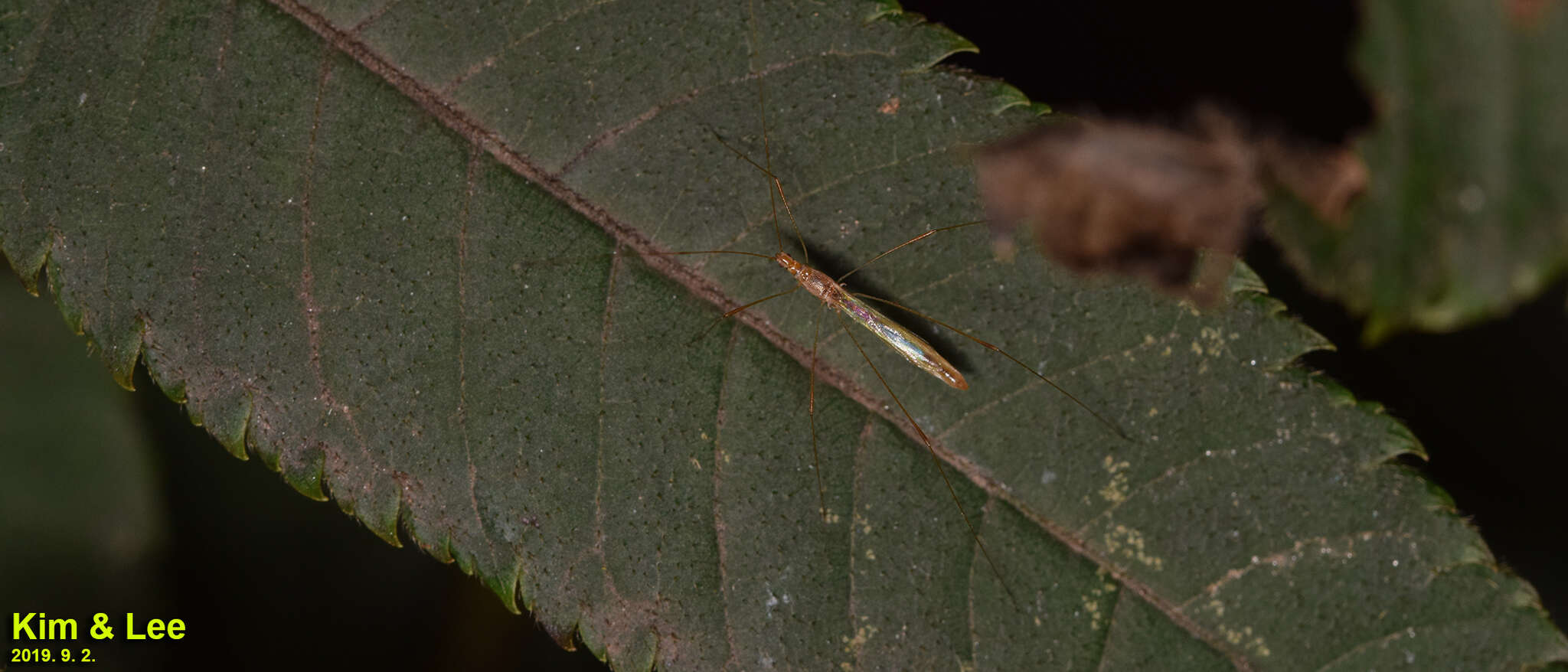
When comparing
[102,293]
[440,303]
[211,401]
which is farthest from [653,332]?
[102,293]

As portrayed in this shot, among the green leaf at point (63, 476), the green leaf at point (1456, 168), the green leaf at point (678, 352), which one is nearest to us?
the green leaf at point (1456, 168)

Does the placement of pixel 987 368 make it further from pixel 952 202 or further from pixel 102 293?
pixel 102 293

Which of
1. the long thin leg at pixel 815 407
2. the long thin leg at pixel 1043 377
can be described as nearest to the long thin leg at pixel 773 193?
the long thin leg at pixel 815 407

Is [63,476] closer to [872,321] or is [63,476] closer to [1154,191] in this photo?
[872,321]

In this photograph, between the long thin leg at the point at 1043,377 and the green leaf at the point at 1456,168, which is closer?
the green leaf at the point at 1456,168

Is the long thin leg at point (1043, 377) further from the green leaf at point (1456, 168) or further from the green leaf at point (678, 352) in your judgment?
the green leaf at point (1456, 168)

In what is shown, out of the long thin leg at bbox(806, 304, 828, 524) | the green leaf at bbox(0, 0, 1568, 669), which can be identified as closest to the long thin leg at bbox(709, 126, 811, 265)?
the green leaf at bbox(0, 0, 1568, 669)

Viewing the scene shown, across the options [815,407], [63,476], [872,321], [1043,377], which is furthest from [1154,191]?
[63,476]

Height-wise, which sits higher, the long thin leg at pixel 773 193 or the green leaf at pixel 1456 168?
the green leaf at pixel 1456 168
